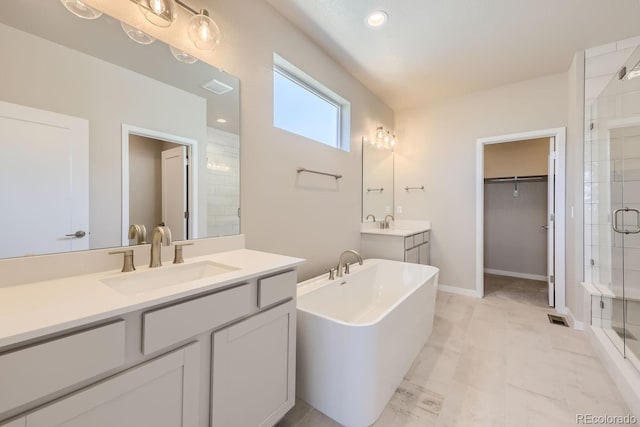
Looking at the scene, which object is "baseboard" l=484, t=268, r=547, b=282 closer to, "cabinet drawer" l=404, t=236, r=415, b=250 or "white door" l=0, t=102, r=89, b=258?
"cabinet drawer" l=404, t=236, r=415, b=250

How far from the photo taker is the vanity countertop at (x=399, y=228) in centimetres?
311

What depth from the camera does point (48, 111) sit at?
106 centimetres

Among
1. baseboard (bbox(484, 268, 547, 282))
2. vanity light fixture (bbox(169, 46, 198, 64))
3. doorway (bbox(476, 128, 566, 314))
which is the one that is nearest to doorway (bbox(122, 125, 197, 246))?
vanity light fixture (bbox(169, 46, 198, 64))

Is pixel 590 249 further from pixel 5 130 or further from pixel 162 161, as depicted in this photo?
pixel 5 130

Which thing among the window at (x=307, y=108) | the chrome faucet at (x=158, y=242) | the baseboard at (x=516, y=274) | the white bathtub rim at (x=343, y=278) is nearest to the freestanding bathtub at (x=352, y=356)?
the white bathtub rim at (x=343, y=278)

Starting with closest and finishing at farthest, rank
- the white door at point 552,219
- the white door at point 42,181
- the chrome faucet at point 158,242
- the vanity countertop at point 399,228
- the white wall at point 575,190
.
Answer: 1. the white door at point 42,181
2. the chrome faucet at point 158,242
3. the white wall at point 575,190
4. the white door at point 552,219
5. the vanity countertop at point 399,228

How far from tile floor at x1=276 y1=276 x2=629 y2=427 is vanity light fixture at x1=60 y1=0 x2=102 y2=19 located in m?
2.20

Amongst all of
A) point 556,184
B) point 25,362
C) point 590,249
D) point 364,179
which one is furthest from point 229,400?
point 556,184

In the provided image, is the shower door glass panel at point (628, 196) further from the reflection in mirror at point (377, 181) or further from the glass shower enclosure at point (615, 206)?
the reflection in mirror at point (377, 181)

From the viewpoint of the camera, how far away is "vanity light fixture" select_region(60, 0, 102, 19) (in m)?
1.14

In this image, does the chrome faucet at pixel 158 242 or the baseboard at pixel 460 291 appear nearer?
the chrome faucet at pixel 158 242

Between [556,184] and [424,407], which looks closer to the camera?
[424,407]

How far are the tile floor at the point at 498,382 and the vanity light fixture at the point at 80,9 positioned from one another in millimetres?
2195

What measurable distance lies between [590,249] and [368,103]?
271 cm
